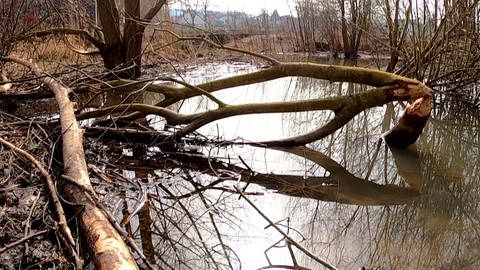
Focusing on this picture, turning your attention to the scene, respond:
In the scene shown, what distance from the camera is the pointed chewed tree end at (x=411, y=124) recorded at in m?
5.40

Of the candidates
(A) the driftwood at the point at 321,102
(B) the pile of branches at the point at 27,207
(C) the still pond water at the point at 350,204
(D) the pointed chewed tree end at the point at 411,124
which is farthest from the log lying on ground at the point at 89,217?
(D) the pointed chewed tree end at the point at 411,124

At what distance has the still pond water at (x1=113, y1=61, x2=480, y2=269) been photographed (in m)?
3.43

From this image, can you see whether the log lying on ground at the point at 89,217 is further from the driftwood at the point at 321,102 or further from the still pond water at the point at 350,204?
the driftwood at the point at 321,102

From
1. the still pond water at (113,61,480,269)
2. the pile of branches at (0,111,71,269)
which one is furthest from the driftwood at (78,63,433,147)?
the pile of branches at (0,111,71,269)

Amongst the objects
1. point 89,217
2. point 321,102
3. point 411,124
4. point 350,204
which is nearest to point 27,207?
point 89,217

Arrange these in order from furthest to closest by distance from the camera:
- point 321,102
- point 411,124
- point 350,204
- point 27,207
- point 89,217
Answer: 1. point 411,124
2. point 321,102
3. point 350,204
4. point 27,207
5. point 89,217

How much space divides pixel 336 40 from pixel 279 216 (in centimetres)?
1810

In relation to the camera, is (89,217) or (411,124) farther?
(411,124)

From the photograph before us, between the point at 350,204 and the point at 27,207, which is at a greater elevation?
the point at 27,207

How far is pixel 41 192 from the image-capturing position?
360 centimetres

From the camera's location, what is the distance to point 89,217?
2906 mm

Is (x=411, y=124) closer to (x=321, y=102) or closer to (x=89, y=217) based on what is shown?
(x=321, y=102)

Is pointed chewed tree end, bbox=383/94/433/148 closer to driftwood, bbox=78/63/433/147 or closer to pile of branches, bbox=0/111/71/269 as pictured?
driftwood, bbox=78/63/433/147

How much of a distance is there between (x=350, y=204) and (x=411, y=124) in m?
1.80
